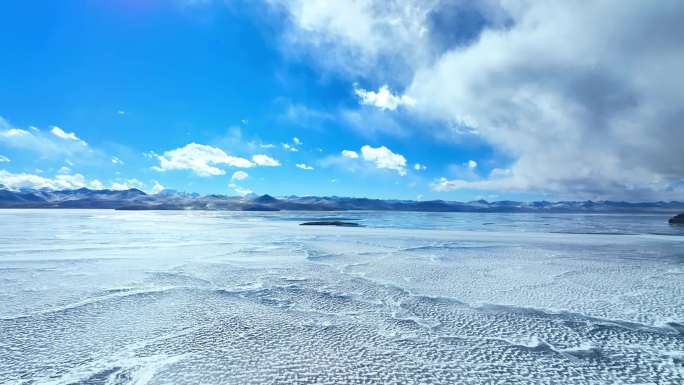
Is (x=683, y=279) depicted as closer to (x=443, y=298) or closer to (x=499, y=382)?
(x=443, y=298)

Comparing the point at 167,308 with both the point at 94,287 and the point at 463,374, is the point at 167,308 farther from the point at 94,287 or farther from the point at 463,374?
the point at 463,374

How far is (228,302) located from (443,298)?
489 cm

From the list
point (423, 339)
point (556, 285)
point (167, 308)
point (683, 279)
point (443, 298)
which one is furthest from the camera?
point (683, 279)

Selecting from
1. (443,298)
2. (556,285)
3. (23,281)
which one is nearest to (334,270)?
(443,298)

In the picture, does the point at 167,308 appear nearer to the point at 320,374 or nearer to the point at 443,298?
the point at 320,374

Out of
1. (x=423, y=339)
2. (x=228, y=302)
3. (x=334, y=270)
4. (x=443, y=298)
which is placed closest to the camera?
(x=423, y=339)

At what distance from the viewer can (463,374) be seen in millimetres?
4273

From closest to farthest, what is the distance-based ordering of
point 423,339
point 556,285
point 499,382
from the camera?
point 499,382
point 423,339
point 556,285

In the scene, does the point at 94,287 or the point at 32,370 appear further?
the point at 94,287

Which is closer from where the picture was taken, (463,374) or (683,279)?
(463,374)

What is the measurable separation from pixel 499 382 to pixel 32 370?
19.4ft

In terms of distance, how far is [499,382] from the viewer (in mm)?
4094

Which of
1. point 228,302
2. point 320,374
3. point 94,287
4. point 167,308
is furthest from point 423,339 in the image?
point 94,287

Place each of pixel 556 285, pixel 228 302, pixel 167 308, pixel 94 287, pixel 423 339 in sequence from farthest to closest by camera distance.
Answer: pixel 556 285
pixel 94 287
pixel 228 302
pixel 167 308
pixel 423 339
